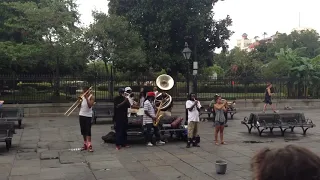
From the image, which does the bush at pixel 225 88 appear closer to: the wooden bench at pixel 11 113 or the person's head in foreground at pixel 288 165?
the wooden bench at pixel 11 113

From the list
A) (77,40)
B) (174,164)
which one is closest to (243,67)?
(77,40)

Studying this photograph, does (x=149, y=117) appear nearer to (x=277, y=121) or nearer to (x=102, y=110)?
(x=277, y=121)

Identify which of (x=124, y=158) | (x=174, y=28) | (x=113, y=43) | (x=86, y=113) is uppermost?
(x=174, y=28)

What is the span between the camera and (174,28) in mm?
27469

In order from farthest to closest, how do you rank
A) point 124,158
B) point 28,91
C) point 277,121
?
point 28,91 → point 277,121 → point 124,158

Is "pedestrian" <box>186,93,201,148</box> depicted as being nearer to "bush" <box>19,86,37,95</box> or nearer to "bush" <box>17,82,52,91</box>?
"bush" <box>17,82,52,91</box>

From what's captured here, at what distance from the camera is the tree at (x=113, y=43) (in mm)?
21688

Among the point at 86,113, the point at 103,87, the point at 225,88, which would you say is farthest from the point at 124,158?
the point at 225,88

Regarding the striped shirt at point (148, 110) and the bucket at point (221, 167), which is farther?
the striped shirt at point (148, 110)

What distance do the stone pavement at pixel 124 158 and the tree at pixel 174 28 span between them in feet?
44.0

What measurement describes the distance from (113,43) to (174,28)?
669 centimetres

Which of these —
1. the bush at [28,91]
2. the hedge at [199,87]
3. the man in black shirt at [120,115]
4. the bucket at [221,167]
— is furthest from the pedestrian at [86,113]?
the bush at [28,91]

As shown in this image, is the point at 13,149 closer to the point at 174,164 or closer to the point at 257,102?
the point at 174,164

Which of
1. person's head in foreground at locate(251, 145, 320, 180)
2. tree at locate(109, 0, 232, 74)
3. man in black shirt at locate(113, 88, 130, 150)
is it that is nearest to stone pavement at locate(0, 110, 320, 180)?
man in black shirt at locate(113, 88, 130, 150)
